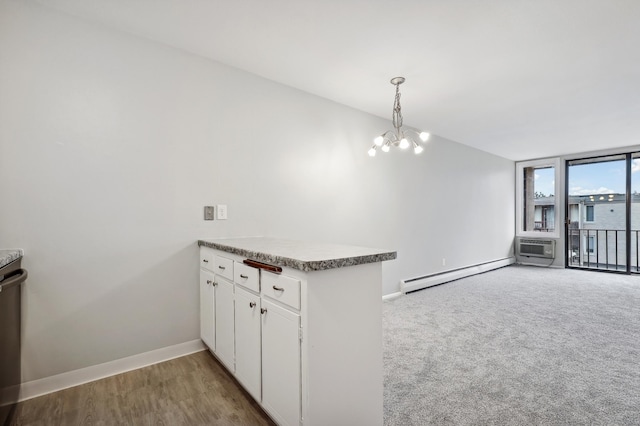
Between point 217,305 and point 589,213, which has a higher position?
point 589,213

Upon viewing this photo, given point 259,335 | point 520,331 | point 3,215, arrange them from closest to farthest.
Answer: point 259,335 → point 3,215 → point 520,331

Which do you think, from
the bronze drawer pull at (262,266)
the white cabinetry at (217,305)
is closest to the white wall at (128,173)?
the white cabinetry at (217,305)

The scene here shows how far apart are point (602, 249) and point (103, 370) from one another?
8714 mm

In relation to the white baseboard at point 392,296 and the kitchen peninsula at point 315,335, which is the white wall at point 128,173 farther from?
the white baseboard at point 392,296

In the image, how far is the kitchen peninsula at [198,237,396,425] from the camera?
134 cm

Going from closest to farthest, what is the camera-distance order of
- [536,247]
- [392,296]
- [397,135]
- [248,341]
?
[248,341]
[397,135]
[392,296]
[536,247]

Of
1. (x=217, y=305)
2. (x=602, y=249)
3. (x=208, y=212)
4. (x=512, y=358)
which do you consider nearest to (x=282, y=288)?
(x=217, y=305)

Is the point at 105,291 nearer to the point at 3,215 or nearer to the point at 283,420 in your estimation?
the point at 3,215

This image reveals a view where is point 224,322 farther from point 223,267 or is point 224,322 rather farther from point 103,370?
point 103,370

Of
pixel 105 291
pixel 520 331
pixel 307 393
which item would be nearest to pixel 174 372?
pixel 105 291

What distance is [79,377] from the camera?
82.5 inches

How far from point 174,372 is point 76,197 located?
1.45m

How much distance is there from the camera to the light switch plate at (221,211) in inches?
106

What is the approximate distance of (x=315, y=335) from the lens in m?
1.33
